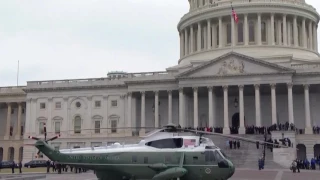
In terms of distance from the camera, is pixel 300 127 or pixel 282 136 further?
pixel 300 127

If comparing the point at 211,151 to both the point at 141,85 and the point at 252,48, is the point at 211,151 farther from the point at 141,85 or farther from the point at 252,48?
the point at 252,48

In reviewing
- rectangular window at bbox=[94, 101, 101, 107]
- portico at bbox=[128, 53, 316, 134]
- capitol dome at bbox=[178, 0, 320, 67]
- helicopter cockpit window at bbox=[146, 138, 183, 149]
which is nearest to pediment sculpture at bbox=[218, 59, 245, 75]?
portico at bbox=[128, 53, 316, 134]

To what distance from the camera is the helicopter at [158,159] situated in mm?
26719

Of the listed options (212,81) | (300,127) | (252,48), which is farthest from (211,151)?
(252,48)

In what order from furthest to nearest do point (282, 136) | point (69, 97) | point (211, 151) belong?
1. point (69, 97)
2. point (282, 136)
3. point (211, 151)

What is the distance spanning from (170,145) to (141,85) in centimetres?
5302

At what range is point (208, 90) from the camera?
74.6 m

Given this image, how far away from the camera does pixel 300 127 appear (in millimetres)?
75500

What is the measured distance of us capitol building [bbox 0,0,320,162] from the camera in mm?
72375

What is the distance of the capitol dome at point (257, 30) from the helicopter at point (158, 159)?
57.8 m

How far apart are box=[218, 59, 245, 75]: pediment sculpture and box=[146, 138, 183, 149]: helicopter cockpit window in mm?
46658

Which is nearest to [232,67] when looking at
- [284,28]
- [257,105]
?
[257,105]

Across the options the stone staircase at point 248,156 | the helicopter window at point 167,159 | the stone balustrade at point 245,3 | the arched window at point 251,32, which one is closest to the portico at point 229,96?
the stone staircase at point 248,156

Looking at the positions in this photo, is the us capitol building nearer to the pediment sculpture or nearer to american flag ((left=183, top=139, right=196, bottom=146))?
the pediment sculpture
